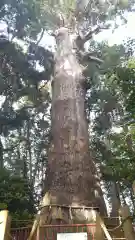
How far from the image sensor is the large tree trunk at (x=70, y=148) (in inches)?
247

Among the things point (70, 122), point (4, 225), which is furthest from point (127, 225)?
point (70, 122)

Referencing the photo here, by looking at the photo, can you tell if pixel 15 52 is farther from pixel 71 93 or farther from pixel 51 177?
pixel 51 177

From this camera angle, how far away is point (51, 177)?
6695 millimetres

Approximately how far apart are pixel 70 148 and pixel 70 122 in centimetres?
77

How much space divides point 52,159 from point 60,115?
4.12 ft

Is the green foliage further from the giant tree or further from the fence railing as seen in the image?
the fence railing

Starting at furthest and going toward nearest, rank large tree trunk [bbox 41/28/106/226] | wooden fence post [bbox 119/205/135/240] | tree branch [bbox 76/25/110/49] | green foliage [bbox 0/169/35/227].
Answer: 1. tree branch [bbox 76/25/110/49]
2. green foliage [bbox 0/169/35/227]
3. large tree trunk [bbox 41/28/106/226]
4. wooden fence post [bbox 119/205/135/240]

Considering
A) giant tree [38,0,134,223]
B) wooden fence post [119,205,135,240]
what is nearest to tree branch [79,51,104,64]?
giant tree [38,0,134,223]

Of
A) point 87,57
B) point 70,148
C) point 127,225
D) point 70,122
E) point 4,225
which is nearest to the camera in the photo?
point 127,225

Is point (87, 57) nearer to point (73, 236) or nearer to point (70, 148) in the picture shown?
point (70, 148)

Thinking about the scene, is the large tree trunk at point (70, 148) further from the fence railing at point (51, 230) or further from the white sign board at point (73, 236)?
the white sign board at point (73, 236)

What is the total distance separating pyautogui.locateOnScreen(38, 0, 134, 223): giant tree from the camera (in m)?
6.29

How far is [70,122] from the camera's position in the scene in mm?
7395

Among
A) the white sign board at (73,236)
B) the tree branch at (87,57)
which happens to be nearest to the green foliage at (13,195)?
the tree branch at (87,57)
